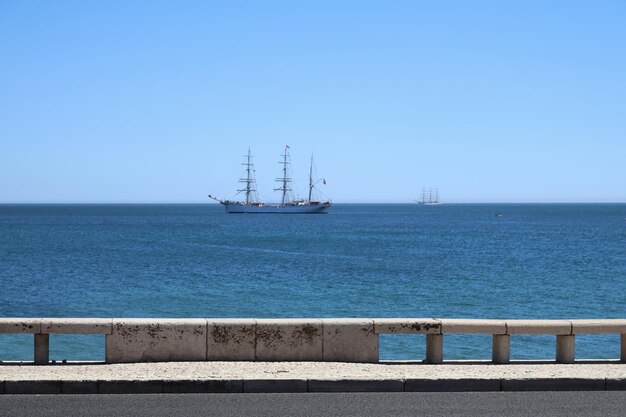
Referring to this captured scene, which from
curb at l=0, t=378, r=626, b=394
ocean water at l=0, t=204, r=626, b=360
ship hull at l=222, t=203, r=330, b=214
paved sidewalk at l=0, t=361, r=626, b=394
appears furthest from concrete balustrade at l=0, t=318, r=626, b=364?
ship hull at l=222, t=203, r=330, b=214

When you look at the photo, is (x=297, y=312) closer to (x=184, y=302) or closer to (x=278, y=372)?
(x=184, y=302)

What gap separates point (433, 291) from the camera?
39.8 metres

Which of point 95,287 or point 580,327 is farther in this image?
point 95,287

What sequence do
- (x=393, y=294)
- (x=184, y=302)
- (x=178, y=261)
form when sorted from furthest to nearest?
1. (x=178, y=261)
2. (x=393, y=294)
3. (x=184, y=302)

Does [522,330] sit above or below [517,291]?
above

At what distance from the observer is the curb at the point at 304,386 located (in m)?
9.19

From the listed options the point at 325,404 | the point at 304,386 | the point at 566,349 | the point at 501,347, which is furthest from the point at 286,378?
the point at 566,349

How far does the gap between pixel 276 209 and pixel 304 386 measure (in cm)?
17467

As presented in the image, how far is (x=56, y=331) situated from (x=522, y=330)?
560cm

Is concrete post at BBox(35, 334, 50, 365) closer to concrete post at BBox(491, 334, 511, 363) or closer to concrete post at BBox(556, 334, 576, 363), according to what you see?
concrete post at BBox(491, 334, 511, 363)

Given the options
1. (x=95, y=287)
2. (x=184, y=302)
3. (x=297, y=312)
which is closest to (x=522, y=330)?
(x=297, y=312)

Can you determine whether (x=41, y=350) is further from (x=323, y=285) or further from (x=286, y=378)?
(x=323, y=285)

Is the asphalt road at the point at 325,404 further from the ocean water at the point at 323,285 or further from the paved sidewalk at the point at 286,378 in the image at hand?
the ocean water at the point at 323,285

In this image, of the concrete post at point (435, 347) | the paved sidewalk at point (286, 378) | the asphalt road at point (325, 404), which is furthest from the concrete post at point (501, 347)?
the asphalt road at point (325, 404)
